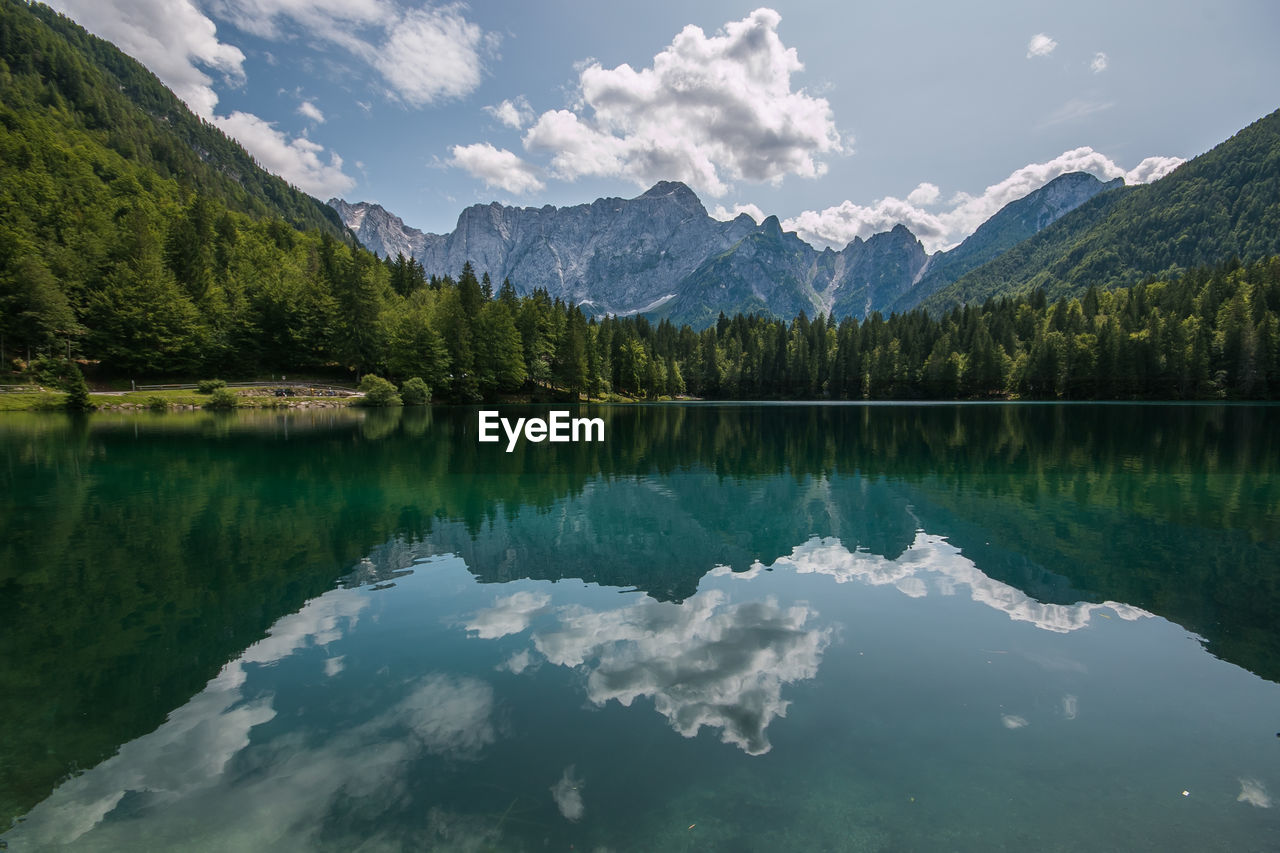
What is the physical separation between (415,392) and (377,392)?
20.6 feet

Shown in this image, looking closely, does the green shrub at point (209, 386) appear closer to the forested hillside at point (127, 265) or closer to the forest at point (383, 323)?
the forest at point (383, 323)

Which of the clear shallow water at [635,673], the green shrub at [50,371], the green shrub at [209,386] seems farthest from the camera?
the green shrub at [209,386]

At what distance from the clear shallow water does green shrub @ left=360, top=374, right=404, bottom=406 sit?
61526mm

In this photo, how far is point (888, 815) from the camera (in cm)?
527

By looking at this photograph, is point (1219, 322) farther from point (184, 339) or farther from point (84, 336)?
point (84, 336)

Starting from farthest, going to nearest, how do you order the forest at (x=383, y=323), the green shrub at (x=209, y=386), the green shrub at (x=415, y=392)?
the green shrub at (x=415, y=392), the forest at (x=383, y=323), the green shrub at (x=209, y=386)

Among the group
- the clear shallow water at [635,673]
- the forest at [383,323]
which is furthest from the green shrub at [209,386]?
the clear shallow water at [635,673]

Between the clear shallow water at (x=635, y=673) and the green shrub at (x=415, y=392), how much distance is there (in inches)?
2579

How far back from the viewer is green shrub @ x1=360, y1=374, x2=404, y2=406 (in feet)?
258

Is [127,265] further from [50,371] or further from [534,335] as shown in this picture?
[534,335]

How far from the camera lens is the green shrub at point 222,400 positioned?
6688 cm

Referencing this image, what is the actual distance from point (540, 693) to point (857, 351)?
154 meters

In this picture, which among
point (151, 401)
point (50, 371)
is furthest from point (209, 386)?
point (50, 371)

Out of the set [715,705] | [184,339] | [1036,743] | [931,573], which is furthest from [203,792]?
[184,339]
